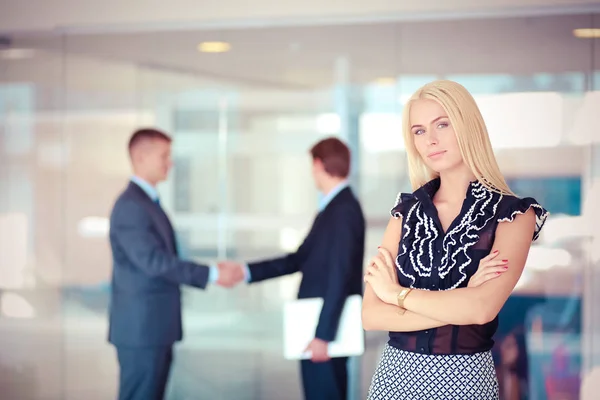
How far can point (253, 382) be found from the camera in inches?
233

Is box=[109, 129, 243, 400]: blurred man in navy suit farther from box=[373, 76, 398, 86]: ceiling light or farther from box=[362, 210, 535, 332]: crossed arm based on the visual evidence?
box=[362, 210, 535, 332]: crossed arm

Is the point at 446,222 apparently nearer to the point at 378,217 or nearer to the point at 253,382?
the point at 378,217

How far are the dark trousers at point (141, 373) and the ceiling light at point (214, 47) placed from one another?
2.20m

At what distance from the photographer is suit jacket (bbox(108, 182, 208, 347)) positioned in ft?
15.9

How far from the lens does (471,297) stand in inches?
97.6

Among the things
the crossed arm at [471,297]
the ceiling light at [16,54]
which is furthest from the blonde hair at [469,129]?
the ceiling light at [16,54]

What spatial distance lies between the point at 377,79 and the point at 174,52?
148 centimetres

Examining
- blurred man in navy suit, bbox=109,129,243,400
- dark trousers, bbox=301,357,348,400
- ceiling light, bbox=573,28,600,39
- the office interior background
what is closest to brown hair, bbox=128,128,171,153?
blurred man in navy suit, bbox=109,129,243,400

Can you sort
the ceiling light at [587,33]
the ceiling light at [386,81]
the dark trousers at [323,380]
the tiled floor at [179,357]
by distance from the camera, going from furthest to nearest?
1. the tiled floor at [179,357]
2. the ceiling light at [386,81]
3. the ceiling light at [587,33]
4. the dark trousers at [323,380]

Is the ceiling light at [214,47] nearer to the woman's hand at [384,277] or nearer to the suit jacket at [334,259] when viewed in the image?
the suit jacket at [334,259]

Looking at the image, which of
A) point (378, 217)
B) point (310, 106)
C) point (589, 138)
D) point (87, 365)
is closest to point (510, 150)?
point (589, 138)

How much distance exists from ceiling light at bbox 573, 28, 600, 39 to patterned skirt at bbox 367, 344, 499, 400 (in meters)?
3.40

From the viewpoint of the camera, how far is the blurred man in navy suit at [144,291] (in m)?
4.84

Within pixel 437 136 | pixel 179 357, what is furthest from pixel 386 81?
pixel 437 136
